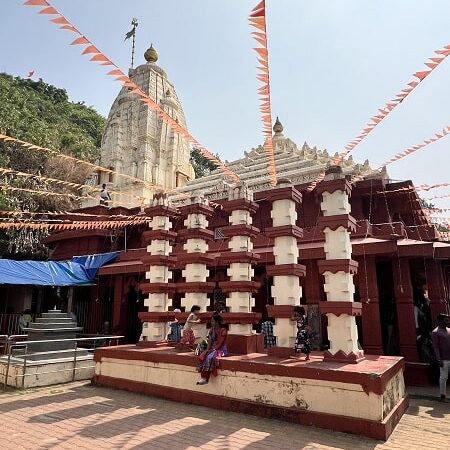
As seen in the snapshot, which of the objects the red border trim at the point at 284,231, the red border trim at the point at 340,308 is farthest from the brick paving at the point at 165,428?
the red border trim at the point at 284,231

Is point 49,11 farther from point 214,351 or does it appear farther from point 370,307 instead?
point 370,307

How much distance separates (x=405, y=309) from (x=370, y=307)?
1072 mm

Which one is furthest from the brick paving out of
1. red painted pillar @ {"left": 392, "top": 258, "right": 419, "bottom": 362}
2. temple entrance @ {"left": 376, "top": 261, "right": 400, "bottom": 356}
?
temple entrance @ {"left": 376, "top": 261, "right": 400, "bottom": 356}

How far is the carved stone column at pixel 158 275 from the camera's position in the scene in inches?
420

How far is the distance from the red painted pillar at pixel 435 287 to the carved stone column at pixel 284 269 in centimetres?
556

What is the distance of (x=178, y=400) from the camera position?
27.5ft

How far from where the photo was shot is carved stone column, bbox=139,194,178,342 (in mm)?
10664

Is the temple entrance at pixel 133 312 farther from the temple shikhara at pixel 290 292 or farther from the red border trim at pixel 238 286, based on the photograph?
the red border trim at pixel 238 286

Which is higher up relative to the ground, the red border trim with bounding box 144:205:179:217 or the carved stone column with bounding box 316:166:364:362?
the red border trim with bounding box 144:205:179:217

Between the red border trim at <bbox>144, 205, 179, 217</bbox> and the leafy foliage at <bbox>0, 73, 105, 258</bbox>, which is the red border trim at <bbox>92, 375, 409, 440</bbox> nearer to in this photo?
the red border trim at <bbox>144, 205, 179, 217</bbox>

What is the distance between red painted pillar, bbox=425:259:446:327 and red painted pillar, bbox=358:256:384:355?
174 cm

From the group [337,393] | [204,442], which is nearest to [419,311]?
[337,393]

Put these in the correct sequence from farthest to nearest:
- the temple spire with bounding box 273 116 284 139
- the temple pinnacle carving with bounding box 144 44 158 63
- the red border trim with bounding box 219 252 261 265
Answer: the temple pinnacle carving with bounding box 144 44 158 63
the temple spire with bounding box 273 116 284 139
the red border trim with bounding box 219 252 261 265

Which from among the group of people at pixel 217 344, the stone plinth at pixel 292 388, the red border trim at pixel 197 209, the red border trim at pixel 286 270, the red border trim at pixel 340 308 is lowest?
the stone plinth at pixel 292 388
